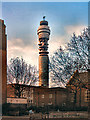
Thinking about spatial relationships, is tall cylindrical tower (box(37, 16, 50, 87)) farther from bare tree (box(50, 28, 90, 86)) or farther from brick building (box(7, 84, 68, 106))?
bare tree (box(50, 28, 90, 86))

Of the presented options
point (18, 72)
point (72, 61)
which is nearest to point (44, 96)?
point (18, 72)

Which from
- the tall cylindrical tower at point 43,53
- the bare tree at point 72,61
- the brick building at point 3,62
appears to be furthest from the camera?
the tall cylindrical tower at point 43,53

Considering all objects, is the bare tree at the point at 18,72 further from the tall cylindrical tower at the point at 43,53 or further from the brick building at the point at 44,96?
the tall cylindrical tower at the point at 43,53

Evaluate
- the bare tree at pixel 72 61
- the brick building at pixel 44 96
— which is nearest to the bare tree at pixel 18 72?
the brick building at pixel 44 96

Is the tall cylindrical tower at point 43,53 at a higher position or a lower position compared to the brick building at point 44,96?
higher

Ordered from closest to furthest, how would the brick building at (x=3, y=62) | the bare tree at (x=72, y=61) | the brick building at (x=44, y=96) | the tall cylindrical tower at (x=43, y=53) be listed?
the bare tree at (x=72, y=61) → the brick building at (x=3, y=62) → the brick building at (x=44, y=96) → the tall cylindrical tower at (x=43, y=53)

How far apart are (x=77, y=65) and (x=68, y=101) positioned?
22188 mm

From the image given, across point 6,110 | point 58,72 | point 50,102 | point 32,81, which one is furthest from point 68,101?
point 58,72

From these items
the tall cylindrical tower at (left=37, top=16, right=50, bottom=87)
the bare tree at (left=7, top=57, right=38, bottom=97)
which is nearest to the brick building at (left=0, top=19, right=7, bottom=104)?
the bare tree at (left=7, top=57, right=38, bottom=97)

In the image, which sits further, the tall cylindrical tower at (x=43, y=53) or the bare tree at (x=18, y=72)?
the tall cylindrical tower at (x=43, y=53)

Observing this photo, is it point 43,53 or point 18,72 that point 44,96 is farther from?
point 43,53

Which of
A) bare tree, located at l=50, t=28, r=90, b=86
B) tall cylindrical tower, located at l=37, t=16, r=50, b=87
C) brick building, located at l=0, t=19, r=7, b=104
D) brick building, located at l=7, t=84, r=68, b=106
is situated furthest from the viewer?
tall cylindrical tower, located at l=37, t=16, r=50, b=87

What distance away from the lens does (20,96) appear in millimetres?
29469

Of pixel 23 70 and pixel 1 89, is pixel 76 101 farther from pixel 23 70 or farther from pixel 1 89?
pixel 1 89
